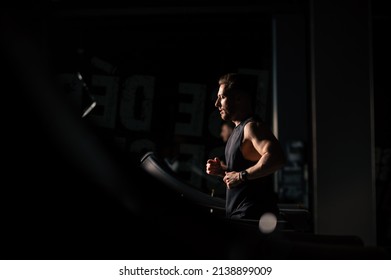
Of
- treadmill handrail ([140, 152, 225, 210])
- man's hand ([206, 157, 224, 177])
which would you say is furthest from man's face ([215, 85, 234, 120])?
treadmill handrail ([140, 152, 225, 210])

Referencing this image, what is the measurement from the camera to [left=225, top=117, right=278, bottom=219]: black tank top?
148 cm

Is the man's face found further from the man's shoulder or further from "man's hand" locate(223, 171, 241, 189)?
"man's hand" locate(223, 171, 241, 189)

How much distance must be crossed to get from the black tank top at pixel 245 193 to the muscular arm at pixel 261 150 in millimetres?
27

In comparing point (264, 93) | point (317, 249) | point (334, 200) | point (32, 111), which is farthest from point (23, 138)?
point (264, 93)

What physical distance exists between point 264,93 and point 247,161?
3.27 m

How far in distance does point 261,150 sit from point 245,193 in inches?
7.1

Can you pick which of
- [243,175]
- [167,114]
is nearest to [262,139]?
[243,175]

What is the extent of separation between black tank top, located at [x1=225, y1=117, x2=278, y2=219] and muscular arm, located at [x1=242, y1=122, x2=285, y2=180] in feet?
0.09

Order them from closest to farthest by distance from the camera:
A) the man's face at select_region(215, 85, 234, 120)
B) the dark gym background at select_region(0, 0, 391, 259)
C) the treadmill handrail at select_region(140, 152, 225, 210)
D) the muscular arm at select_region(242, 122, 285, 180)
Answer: the dark gym background at select_region(0, 0, 391, 259) < the muscular arm at select_region(242, 122, 285, 180) < the man's face at select_region(215, 85, 234, 120) < the treadmill handrail at select_region(140, 152, 225, 210)

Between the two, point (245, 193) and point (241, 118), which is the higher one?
point (241, 118)

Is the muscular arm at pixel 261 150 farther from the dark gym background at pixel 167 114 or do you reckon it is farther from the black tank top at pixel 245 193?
the dark gym background at pixel 167 114

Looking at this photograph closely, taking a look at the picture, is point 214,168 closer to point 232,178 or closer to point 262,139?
point 232,178

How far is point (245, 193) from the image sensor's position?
4.87 feet

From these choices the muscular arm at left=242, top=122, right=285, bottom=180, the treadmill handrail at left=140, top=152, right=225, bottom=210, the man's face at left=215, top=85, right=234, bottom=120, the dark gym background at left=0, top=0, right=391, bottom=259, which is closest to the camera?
the dark gym background at left=0, top=0, right=391, bottom=259
